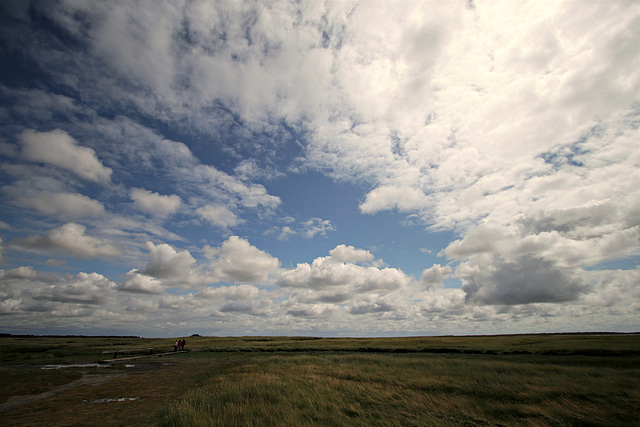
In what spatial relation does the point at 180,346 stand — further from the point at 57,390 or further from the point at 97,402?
the point at 97,402

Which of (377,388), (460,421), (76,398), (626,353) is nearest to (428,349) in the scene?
(626,353)

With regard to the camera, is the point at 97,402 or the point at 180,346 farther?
the point at 180,346

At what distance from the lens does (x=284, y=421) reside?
10.0 metres

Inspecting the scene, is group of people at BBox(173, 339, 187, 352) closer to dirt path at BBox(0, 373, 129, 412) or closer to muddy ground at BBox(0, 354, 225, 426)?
dirt path at BBox(0, 373, 129, 412)

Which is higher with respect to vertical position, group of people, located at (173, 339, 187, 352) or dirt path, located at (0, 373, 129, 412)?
group of people, located at (173, 339, 187, 352)

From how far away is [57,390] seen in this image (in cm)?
1809

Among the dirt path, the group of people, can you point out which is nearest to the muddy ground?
the dirt path

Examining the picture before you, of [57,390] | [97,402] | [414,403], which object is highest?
[57,390]

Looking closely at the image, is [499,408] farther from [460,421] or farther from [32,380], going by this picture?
[32,380]

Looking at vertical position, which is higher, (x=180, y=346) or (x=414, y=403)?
(x=180, y=346)

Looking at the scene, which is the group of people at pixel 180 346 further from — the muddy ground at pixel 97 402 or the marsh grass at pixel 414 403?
the marsh grass at pixel 414 403

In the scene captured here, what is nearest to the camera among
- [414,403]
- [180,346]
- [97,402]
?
[414,403]

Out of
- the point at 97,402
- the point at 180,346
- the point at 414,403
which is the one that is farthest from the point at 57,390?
the point at 180,346

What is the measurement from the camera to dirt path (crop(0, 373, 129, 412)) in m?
14.4
